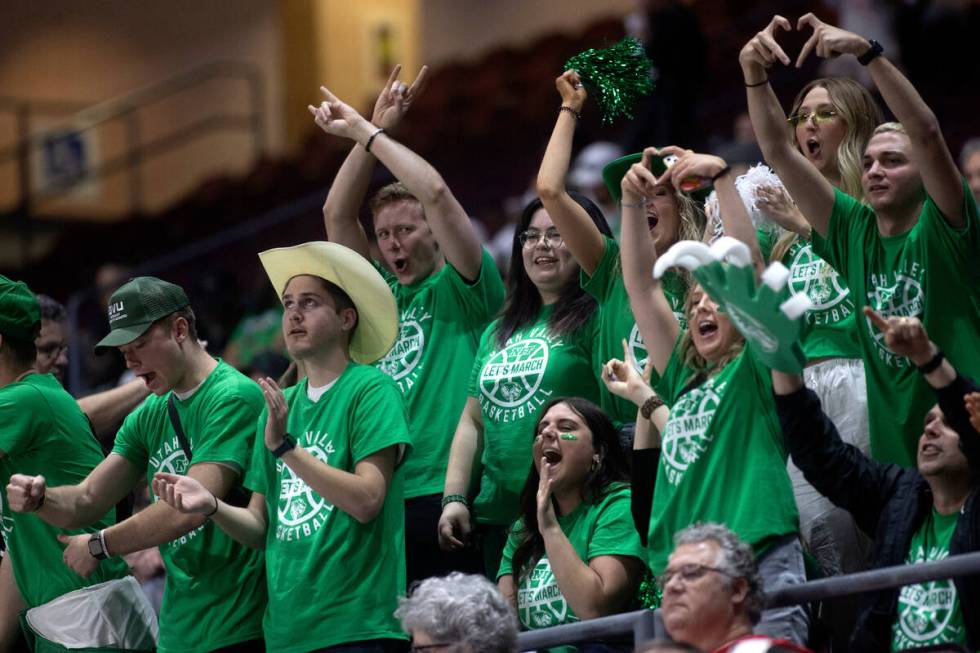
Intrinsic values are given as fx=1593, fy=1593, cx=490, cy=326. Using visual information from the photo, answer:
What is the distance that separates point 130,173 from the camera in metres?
15.4

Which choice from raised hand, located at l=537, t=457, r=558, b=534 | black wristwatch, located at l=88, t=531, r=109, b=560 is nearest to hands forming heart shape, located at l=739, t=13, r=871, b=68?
raised hand, located at l=537, t=457, r=558, b=534

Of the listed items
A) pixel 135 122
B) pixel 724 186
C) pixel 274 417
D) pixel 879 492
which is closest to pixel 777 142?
pixel 724 186

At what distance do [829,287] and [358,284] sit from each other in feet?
4.41

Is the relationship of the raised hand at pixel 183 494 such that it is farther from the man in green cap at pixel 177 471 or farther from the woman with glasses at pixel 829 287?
the woman with glasses at pixel 829 287

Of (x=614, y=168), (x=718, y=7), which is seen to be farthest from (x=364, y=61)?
(x=614, y=168)

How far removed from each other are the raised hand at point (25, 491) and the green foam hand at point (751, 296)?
6.39 ft

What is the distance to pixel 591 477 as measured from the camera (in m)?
4.46

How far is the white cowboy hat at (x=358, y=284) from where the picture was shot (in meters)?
4.54

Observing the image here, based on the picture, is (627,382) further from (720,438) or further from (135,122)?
(135,122)

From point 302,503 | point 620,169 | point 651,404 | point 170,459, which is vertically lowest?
→ point 302,503

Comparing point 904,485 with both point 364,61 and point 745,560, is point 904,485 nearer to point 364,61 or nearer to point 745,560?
point 745,560

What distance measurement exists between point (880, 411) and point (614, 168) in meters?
1.11

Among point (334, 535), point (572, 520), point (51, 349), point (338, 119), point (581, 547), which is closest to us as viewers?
point (334, 535)

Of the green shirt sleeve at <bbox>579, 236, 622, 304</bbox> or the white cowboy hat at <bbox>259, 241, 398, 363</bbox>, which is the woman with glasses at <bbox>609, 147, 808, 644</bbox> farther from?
the white cowboy hat at <bbox>259, 241, 398, 363</bbox>
